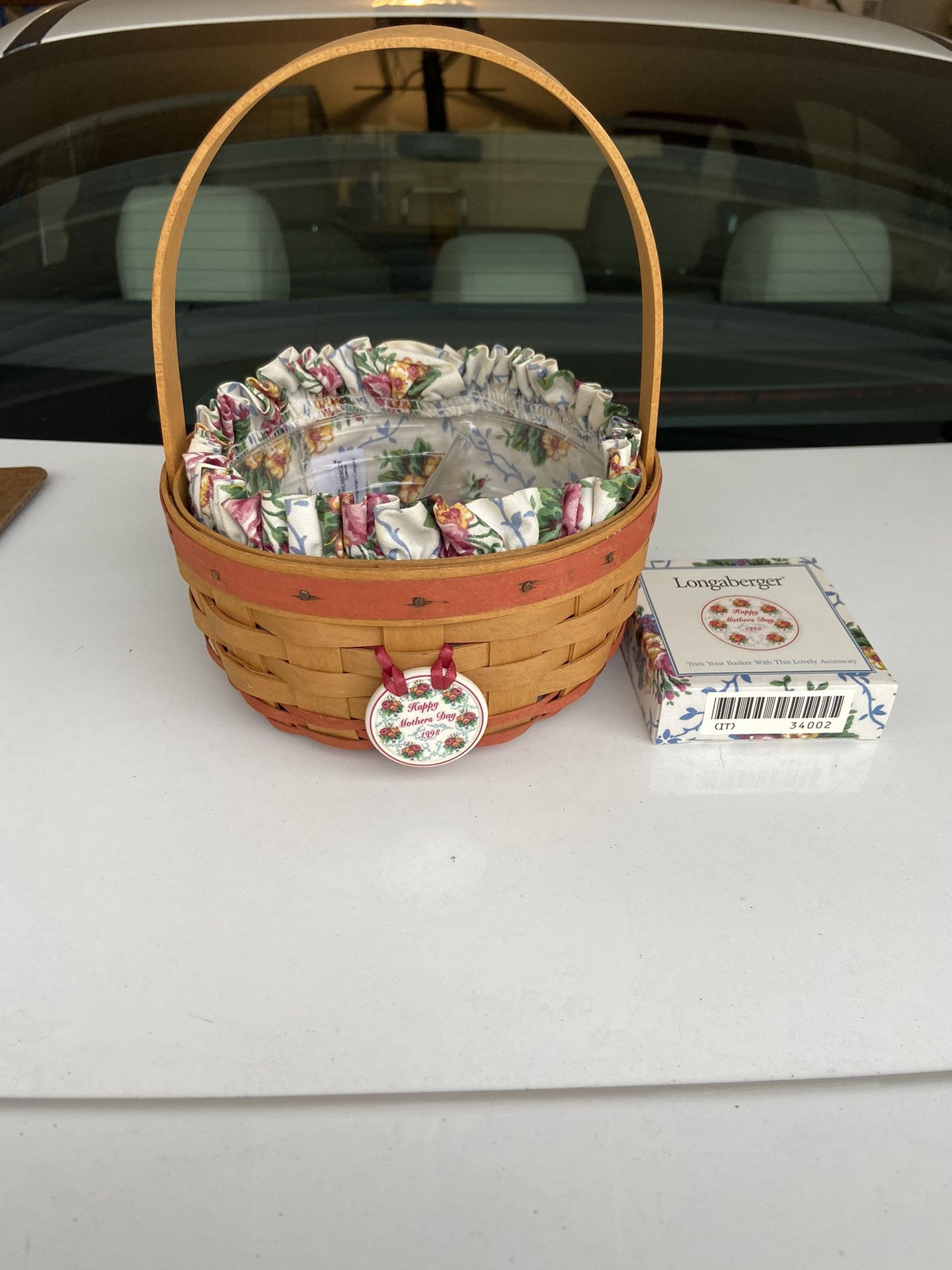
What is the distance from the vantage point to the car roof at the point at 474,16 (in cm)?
119

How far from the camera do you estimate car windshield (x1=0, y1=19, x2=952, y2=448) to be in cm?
113

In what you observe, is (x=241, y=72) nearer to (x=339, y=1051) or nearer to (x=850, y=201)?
(x=850, y=201)

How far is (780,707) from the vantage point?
70 cm

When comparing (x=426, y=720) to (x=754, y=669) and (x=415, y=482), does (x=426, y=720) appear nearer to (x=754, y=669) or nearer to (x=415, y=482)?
(x=754, y=669)

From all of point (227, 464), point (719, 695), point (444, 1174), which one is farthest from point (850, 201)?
point (444, 1174)

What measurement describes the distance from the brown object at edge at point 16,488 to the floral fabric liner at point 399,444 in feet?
1.09

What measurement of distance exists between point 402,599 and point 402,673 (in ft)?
0.18

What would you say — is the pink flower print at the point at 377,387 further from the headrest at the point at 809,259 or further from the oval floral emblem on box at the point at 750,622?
the headrest at the point at 809,259

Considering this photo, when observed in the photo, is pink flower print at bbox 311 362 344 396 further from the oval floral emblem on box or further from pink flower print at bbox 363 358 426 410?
the oval floral emblem on box

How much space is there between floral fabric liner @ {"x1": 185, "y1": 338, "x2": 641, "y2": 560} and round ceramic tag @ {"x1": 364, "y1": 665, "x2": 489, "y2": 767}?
0.28 feet

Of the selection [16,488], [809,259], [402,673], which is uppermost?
[809,259]

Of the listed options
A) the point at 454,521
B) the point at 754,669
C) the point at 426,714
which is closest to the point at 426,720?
the point at 426,714

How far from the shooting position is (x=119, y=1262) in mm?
439

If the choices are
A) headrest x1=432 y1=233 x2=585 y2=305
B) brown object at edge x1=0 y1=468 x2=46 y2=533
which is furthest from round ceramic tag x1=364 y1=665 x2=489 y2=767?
headrest x1=432 y1=233 x2=585 y2=305
